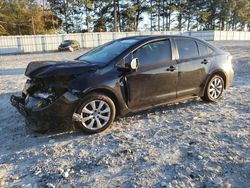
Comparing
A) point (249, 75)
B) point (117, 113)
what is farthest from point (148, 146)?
point (249, 75)

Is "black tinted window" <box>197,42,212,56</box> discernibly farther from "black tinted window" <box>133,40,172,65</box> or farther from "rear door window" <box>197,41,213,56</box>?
"black tinted window" <box>133,40,172,65</box>

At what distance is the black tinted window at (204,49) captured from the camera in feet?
19.3

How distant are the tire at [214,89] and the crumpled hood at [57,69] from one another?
2.83 m

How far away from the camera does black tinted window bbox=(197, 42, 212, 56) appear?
5.89 metres

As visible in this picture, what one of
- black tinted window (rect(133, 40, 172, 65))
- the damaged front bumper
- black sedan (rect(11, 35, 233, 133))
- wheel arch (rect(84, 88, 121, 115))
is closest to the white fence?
black sedan (rect(11, 35, 233, 133))

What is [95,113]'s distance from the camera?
14.6 ft

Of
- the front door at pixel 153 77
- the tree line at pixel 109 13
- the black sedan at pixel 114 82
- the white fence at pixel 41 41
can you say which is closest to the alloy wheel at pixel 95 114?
the black sedan at pixel 114 82

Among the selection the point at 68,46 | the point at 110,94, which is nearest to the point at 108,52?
the point at 110,94

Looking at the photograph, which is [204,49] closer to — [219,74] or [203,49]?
[203,49]

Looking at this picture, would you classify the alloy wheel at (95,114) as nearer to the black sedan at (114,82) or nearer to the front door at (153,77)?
the black sedan at (114,82)

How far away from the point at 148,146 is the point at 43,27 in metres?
43.8

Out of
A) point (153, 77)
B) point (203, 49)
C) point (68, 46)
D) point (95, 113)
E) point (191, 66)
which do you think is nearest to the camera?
point (95, 113)

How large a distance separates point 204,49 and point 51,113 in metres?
3.67

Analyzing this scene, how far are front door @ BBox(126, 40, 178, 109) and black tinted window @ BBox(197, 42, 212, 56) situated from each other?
3.11 ft
